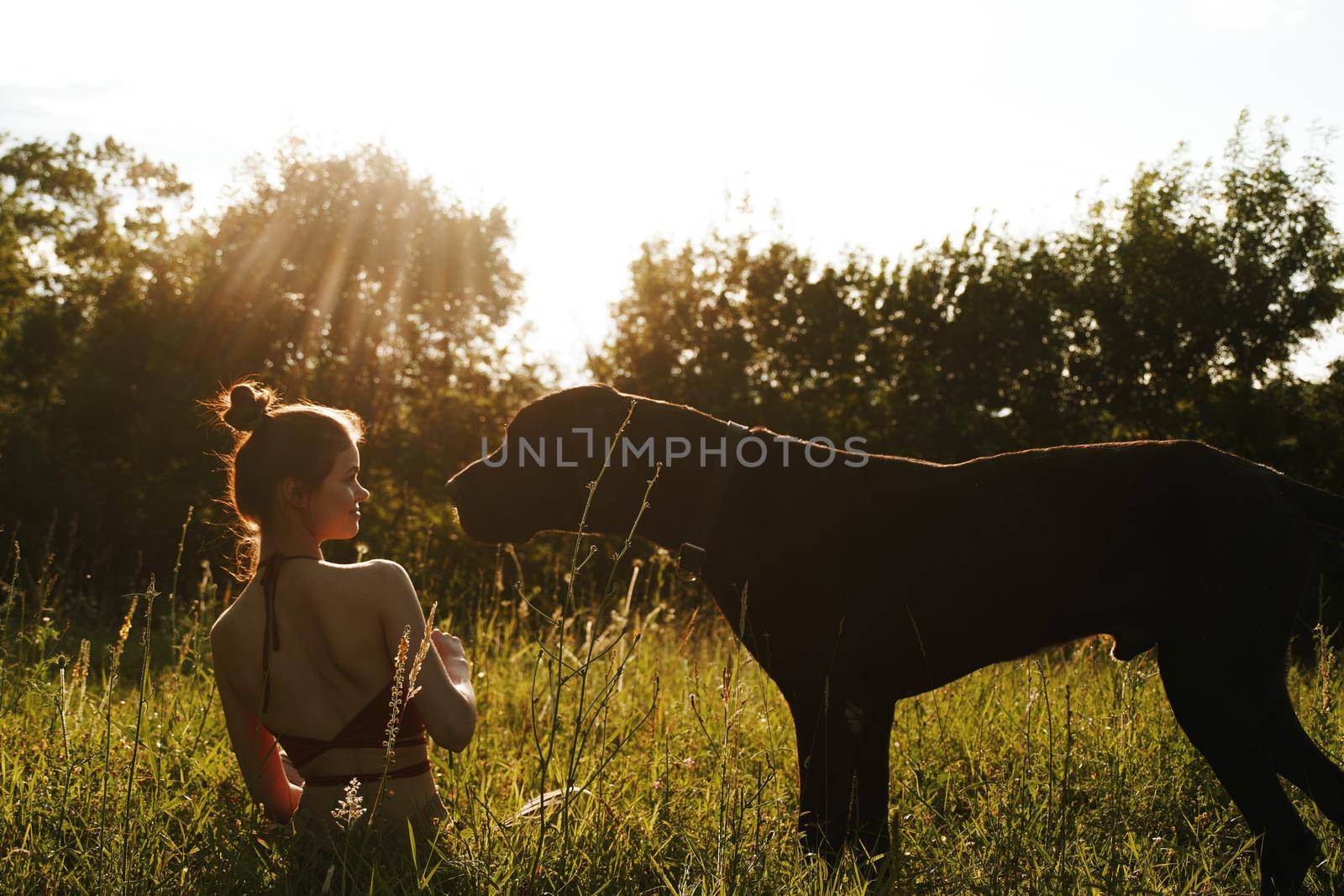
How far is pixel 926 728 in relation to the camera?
4176 mm

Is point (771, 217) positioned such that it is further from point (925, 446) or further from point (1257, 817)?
point (1257, 817)

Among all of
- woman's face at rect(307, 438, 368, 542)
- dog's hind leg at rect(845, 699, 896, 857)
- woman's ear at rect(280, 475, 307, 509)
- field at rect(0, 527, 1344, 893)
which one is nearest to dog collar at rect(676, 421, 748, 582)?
field at rect(0, 527, 1344, 893)

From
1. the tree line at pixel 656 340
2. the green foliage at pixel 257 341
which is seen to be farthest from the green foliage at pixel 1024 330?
the green foliage at pixel 257 341

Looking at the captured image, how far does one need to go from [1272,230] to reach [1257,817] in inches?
845

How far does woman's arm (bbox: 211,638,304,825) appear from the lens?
2.64 meters

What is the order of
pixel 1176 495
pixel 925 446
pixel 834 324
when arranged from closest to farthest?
pixel 1176 495
pixel 925 446
pixel 834 324

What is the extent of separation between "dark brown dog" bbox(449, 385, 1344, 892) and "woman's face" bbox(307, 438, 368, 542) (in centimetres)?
129

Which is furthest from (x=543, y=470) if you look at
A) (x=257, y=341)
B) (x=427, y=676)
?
(x=257, y=341)

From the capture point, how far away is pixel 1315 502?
10.2ft

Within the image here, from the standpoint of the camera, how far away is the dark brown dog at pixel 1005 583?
2.97m

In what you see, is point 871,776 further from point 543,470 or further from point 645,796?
point 543,470

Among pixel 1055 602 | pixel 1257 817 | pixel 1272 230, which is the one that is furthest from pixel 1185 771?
pixel 1272 230

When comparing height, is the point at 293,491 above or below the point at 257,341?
below

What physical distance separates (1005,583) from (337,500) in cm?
218
